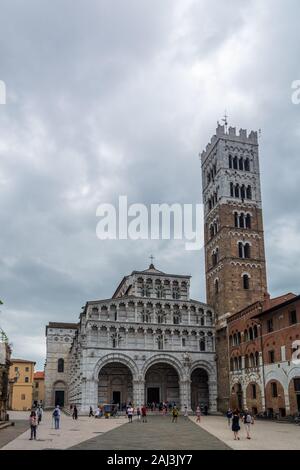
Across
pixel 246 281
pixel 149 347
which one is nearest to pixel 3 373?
pixel 149 347

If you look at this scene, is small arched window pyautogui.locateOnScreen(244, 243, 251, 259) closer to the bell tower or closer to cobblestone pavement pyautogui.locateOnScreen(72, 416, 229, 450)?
the bell tower

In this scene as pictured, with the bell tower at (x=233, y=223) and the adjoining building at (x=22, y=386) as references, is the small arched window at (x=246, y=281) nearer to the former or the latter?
the bell tower at (x=233, y=223)

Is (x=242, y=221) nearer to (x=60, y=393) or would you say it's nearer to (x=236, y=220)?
(x=236, y=220)

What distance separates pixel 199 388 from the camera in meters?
59.9

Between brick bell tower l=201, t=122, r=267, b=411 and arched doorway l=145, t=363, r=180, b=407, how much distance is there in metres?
5.91

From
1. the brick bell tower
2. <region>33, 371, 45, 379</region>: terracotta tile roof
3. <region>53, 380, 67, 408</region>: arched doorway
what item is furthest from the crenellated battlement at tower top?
<region>33, 371, 45, 379</region>: terracotta tile roof

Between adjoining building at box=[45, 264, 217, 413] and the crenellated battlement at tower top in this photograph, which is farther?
the crenellated battlement at tower top

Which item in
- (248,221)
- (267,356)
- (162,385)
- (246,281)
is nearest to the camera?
(267,356)

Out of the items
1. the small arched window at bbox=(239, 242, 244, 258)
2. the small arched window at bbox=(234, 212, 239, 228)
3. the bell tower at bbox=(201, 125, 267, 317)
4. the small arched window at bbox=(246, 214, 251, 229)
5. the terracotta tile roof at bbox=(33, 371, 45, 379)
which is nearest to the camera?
the bell tower at bbox=(201, 125, 267, 317)

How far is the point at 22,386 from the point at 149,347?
149ft

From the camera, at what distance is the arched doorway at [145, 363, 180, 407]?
58.3 metres
